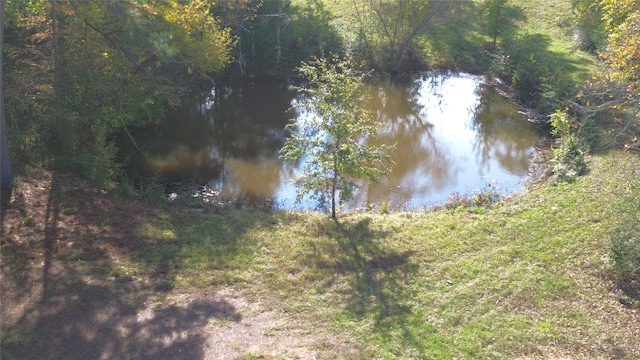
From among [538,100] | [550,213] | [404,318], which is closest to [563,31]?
[538,100]

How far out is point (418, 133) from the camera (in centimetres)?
2373

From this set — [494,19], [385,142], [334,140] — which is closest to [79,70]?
[334,140]

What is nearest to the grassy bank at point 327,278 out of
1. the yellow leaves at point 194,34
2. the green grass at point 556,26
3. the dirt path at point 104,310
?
the dirt path at point 104,310

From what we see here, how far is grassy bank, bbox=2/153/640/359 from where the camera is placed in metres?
9.43

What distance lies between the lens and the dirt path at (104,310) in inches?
359

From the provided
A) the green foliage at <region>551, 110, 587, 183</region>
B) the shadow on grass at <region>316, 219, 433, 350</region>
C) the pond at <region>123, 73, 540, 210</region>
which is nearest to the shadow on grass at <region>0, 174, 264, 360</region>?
the shadow on grass at <region>316, 219, 433, 350</region>

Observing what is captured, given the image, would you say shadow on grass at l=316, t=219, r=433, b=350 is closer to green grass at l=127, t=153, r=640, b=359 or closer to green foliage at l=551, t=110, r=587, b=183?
green grass at l=127, t=153, r=640, b=359

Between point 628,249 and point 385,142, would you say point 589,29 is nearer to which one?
point 385,142

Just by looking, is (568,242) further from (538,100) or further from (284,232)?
(538,100)

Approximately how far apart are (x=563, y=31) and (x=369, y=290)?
2867cm

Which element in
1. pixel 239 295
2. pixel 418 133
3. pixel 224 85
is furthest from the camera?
pixel 224 85

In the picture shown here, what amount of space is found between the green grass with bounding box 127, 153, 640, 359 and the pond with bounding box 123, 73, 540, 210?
3.01 metres

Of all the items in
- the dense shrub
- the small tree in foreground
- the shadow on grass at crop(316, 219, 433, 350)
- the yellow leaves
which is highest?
the yellow leaves

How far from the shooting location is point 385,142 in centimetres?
2239
